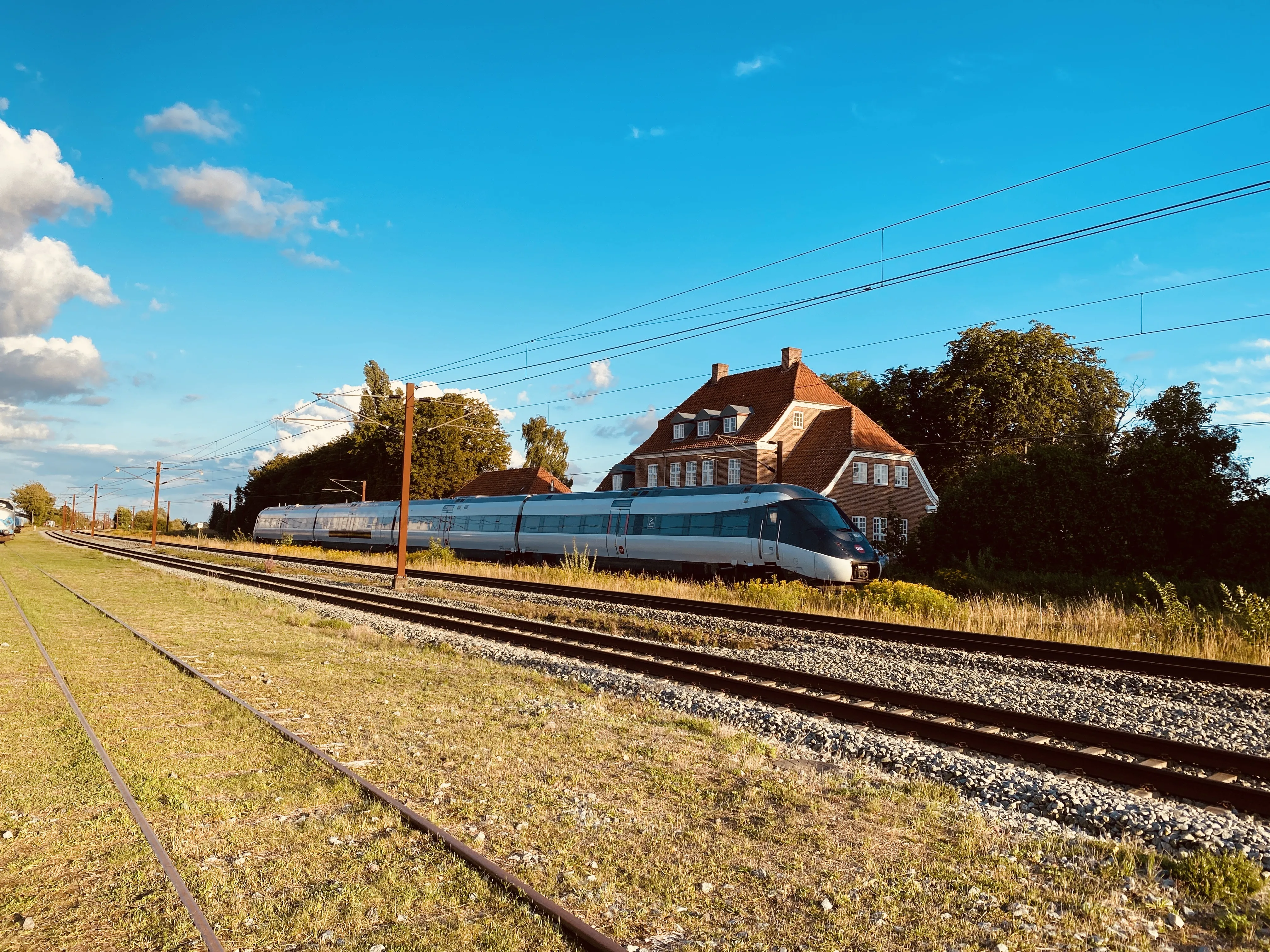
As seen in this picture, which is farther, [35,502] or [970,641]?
[35,502]

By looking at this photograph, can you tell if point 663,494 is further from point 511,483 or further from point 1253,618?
point 511,483

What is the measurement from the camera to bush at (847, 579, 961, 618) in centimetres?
1897

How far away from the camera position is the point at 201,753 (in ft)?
23.7

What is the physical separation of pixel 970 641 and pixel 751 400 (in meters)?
40.2

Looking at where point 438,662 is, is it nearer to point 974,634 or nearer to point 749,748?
point 749,748

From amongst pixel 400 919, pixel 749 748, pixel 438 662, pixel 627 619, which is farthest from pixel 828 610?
pixel 400 919

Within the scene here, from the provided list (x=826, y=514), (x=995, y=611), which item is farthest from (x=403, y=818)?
(x=826, y=514)

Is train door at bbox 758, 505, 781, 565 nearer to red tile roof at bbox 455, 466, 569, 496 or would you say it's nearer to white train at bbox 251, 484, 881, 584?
white train at bbox 251, 484, 881, 584

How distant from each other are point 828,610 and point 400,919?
54.5 ft

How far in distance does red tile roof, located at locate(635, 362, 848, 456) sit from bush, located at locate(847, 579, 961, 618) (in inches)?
1051

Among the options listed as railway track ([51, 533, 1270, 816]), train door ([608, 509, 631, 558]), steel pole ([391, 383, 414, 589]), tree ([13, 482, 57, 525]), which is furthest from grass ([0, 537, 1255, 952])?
tree ([13, 482, 57, 525])

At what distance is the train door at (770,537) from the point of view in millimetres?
23906

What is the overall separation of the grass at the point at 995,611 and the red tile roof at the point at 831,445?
2069 centimetres

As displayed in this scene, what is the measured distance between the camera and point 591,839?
5.35 m
